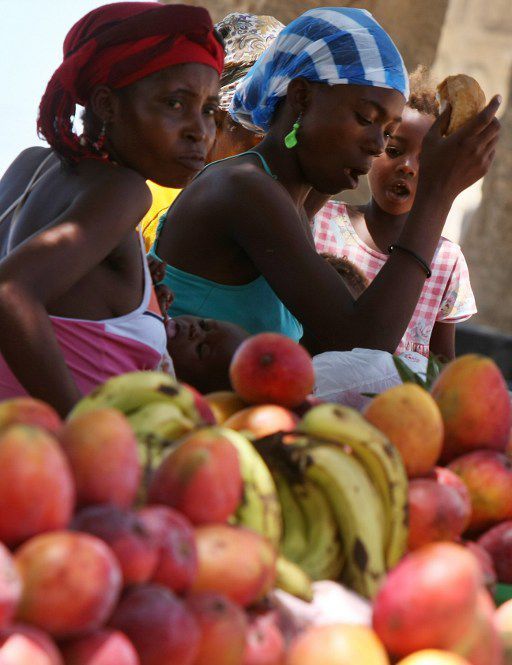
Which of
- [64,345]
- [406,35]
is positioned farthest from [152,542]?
[406,35]

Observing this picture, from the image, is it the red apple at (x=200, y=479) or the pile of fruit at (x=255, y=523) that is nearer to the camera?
the pile of fruit at (x=255, y=523)

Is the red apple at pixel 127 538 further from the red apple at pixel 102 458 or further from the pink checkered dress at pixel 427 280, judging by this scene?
the pink checkered dress at pixel 427 280

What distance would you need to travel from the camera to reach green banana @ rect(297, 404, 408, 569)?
1.33 m

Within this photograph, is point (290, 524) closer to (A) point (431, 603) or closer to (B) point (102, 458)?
(A) point (431, 603)

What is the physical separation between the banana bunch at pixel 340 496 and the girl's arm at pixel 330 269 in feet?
3.78

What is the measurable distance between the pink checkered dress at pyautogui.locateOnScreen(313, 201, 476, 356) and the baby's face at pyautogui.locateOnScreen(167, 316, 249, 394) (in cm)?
148

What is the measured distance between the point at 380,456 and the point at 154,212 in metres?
2.42

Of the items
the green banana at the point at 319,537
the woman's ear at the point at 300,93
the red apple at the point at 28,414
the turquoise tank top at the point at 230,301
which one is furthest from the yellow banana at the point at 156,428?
the woman's ear at the point at 300,93

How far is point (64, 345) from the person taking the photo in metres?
2.07

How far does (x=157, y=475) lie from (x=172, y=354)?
1363 millimetres

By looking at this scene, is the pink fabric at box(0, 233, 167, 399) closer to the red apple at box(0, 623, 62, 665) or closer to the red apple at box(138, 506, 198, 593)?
the red apple at box(138, 506, 198, 593)

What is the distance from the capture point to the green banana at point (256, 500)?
3.90ft

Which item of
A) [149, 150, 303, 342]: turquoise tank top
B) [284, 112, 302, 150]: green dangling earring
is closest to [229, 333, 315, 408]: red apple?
[149, 150, 303, 342]: turquoise tank top

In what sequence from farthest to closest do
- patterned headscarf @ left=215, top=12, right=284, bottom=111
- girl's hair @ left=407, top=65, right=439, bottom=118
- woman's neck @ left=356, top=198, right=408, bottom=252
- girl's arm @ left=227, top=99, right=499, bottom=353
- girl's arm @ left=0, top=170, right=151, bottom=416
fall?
woman's neck @ left=356, top=198, right=408, bottom=252
girl's hair @ left=407, top=65, right=439, bottom=118
patterned headscarf @ left=215, top=12, right=284, bottom=111
girl's arm @ left=227, top=99, right=499, bottom=353
girl's arm @ left=0, top=170, right=151, bottom=416
